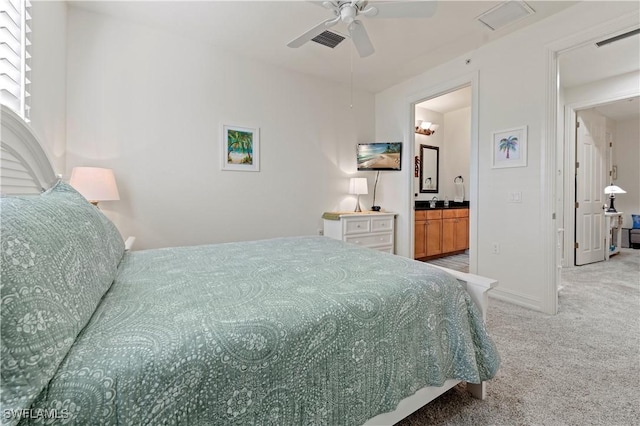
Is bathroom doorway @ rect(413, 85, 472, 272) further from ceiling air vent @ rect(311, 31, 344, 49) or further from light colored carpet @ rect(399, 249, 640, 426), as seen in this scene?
ceiling air vent @ rect(311, 31, 344, 49)

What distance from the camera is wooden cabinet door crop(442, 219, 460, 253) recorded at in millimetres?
4957

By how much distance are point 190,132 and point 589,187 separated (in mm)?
5851

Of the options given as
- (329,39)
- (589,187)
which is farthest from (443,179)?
(329,39)

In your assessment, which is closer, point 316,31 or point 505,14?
point 316,31

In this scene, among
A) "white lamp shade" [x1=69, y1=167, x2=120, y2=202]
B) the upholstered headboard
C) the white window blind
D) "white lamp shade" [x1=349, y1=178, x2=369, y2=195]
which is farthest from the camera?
"white lamp shade" [x1=349, y1=178, x2=369, y2=195]

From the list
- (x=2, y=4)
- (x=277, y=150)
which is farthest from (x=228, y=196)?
(x=2, y=4)

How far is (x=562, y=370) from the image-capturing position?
1.75m

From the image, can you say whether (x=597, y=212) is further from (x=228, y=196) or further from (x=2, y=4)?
(x=2, y=4)

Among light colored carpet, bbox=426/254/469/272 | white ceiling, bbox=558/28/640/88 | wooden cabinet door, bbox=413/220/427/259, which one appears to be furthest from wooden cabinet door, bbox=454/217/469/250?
white ceiling, bbox=558/28/640/88

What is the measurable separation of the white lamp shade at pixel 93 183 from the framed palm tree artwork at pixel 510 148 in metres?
3.74

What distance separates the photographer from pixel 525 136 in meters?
2.78

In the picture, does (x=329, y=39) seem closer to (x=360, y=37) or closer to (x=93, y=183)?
(x=360, y=37)

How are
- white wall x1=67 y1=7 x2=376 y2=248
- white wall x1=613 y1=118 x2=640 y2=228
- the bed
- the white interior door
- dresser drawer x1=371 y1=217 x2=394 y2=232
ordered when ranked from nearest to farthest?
the bed, white wall x1=67 y1=7 x2=376 y2=248, dresser drawer x1=371 y1=217 x2=394 y2=232, the white interior door, white wall x1=613 y1=118 x2=640 y2=228

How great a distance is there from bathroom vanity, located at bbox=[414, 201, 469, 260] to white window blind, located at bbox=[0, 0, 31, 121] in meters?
4.38
